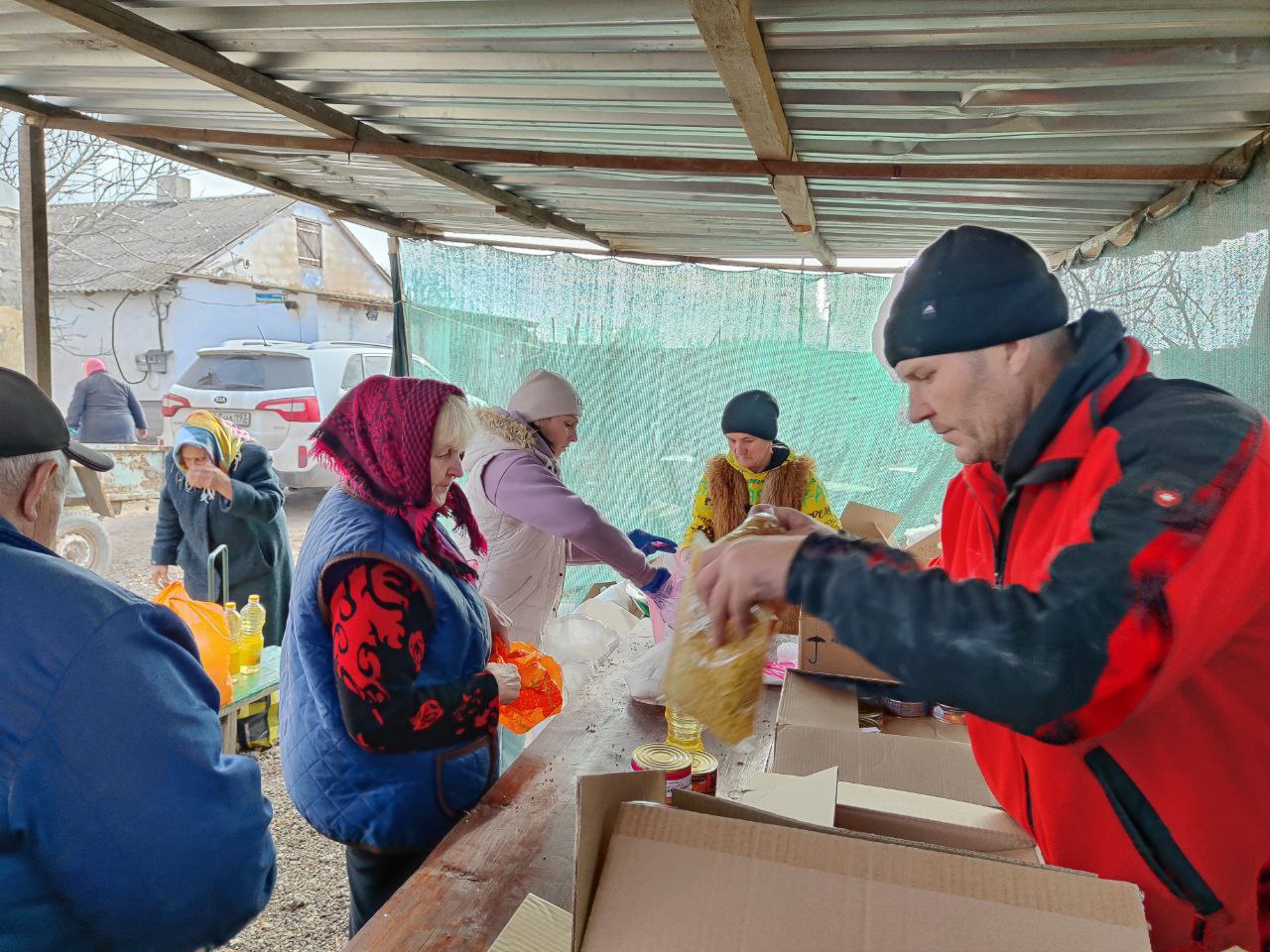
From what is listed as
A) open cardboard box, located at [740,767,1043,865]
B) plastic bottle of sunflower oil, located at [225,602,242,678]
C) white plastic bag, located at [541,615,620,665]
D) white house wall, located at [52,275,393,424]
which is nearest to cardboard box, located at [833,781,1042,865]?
open cardboard box, located at [740,767,1043,865]

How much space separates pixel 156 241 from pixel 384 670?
18.1 metres

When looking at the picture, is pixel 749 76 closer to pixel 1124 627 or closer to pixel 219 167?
pixel 1124 627

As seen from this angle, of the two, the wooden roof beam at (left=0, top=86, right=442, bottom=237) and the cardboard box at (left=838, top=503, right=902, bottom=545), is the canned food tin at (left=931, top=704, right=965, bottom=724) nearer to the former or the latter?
the cardboard box at (left=838, top=503, right=902, bottom=545)

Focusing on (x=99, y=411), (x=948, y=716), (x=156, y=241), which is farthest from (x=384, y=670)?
(x=156, y=241)

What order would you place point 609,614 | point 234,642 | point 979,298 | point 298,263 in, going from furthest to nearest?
point 298,263 → point 609,614 → point 234,642 → point 979,298

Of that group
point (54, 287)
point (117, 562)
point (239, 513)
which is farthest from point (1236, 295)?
point (54, 287)

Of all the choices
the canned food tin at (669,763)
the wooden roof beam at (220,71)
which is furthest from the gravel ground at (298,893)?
the wooden roof beam at (220,71)

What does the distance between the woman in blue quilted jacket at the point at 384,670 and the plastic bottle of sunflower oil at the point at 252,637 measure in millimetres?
1928

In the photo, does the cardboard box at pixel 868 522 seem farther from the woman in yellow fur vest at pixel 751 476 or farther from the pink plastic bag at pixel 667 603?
the pink plastic bag at pixel 667 603

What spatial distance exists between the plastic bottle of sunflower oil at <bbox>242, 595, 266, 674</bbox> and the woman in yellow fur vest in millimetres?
2051

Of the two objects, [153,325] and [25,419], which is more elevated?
[153,325]

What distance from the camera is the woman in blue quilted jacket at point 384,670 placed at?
1.81 meters

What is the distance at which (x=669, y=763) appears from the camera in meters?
1.58

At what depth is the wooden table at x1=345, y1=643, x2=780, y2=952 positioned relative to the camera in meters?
1.40
